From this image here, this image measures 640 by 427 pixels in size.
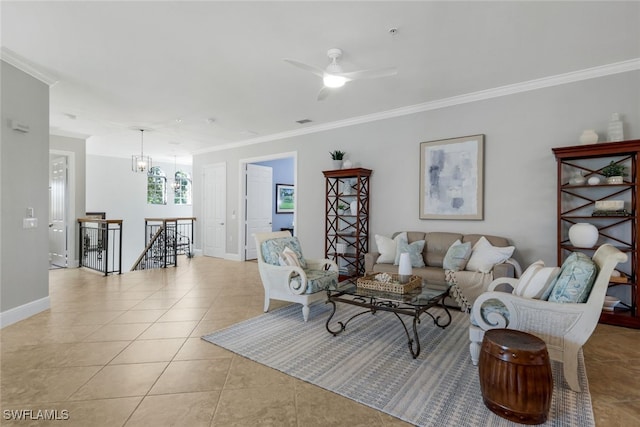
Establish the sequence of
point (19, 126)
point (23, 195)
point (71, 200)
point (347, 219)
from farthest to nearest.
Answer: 1. point (71, 200)
2. point (347, 219)
3. point (23, 195)
4. point (19, 126)

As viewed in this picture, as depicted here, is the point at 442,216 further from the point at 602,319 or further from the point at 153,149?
the point at 153,149

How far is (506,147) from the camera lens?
13.9 ft

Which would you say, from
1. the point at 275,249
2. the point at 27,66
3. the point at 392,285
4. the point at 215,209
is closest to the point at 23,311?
the point at 27,66

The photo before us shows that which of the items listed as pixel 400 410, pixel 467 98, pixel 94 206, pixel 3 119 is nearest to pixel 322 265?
pixel 400 410

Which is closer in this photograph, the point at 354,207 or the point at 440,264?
the point at 440,264

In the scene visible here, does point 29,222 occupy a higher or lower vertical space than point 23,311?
higher

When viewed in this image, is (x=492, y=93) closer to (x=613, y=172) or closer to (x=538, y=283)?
(x=613, y=172)

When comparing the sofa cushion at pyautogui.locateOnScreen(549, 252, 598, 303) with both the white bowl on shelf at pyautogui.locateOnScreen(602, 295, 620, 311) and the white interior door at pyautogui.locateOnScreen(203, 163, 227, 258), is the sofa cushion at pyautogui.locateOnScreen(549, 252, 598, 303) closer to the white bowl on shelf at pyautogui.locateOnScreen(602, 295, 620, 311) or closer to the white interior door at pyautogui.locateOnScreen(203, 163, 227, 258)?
the white bowl on shelf at pyautogui.locateOnScreen(602, 295, 620, 311)

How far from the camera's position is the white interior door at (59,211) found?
6680mm

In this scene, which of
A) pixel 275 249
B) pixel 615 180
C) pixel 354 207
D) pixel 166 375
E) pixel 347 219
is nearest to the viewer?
pixel 166 375

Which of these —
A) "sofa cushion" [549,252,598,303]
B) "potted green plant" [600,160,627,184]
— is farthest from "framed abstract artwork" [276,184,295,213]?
"sofa cushion" [549,252,598,303]

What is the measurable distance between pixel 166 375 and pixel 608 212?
14.9 ft

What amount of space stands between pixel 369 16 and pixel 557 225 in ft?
10.3

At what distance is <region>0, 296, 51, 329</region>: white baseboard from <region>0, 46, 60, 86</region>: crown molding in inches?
104
